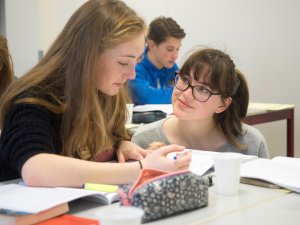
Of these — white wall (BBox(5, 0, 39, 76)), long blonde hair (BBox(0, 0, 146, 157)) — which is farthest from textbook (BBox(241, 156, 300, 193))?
white wall (BBox(5, 0, 39, 76))

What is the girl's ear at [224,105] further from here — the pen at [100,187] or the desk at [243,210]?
the pen at [100,187]

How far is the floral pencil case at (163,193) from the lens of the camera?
3.06ft

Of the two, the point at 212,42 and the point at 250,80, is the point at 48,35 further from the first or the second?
the point at 250,80

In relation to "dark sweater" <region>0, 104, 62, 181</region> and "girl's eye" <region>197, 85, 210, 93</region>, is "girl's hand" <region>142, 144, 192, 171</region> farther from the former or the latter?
"girl's eye" <region>197, 85, 210, 93</region>

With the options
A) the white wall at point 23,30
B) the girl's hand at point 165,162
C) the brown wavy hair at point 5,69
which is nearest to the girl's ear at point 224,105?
the girl's hand at point 165,162

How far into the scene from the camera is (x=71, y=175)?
1.17 meters

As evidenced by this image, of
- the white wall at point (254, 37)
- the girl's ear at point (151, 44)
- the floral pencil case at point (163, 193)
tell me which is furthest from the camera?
the white wall at point (254, 37)

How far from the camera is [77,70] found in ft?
4.52

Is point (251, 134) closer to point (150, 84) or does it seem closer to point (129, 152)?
point (129, 152)

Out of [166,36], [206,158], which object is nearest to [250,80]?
[166,36]

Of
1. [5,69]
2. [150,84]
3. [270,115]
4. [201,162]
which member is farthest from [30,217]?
[150,84]

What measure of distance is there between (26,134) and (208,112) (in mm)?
851

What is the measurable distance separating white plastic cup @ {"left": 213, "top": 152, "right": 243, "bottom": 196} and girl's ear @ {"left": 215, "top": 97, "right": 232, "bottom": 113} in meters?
0.73

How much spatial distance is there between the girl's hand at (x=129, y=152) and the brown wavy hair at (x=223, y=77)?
40 centimetres
